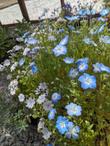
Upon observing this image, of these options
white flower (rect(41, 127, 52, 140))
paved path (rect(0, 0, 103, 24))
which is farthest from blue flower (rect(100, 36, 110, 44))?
paved path (rect(0, 0, 103, 24))

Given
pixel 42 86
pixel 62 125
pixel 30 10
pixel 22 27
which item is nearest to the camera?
pixel 62 125

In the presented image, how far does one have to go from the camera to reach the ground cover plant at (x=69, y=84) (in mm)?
A: 2303

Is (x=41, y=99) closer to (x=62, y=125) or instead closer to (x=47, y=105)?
(x=47, y=105)

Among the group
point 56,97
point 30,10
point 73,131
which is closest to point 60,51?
point 56,97

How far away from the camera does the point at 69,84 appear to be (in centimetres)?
253

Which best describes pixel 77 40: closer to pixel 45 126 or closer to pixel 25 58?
pixel 25 58

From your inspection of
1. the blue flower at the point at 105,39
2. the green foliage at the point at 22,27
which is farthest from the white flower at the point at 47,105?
the green foliage at the point at 22,27

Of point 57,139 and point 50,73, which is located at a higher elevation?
point 50,73

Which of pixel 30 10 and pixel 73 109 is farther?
pixel 30 10

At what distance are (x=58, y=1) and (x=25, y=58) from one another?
2.23 metres

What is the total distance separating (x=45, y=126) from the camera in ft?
8.50

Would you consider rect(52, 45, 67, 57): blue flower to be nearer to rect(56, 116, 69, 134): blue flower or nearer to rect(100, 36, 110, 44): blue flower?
rect(100, 36, 110, 44): blue flower

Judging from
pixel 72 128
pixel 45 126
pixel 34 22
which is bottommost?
pixel 34 22

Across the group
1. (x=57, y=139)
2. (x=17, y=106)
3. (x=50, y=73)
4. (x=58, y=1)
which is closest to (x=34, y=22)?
(x=58, y=1)
